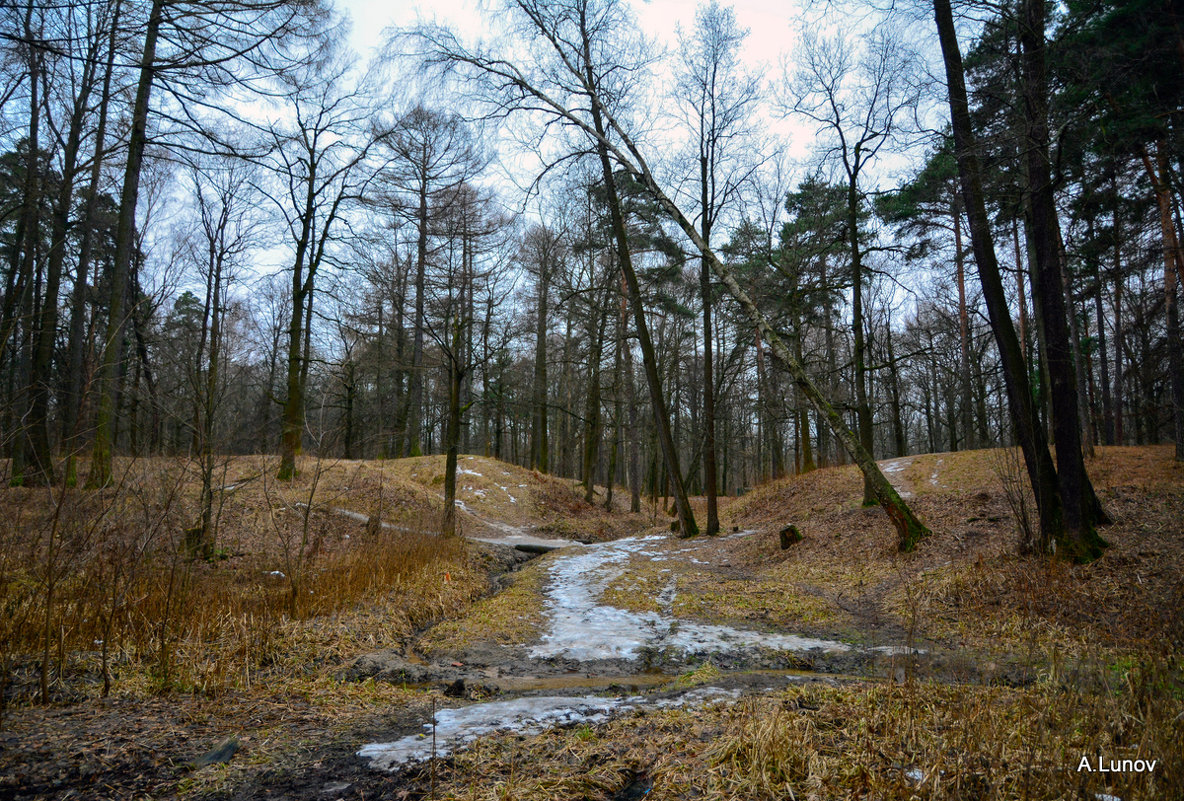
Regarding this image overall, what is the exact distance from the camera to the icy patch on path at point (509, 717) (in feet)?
9.24

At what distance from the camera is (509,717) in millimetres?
3273

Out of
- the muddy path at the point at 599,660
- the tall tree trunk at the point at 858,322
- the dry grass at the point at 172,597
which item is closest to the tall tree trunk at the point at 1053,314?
the muddy path at the point at 599,660

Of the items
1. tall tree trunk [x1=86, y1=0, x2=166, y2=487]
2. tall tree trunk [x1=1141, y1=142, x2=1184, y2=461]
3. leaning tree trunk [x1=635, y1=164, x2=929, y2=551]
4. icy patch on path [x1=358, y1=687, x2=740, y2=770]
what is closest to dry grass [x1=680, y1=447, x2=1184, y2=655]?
leaning tree trunk [x1=635, y1=164, x2=929, y2=551]

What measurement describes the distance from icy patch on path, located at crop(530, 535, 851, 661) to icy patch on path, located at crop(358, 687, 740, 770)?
138cm

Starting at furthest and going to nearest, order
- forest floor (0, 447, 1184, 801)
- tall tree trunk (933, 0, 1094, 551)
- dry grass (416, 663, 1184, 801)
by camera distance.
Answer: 1. tall tree trunk (933, 0, 1094, 551)
2. forest floor (0, 447, 1184, 801)
3. dry grass (416, 663, 1184, 801)

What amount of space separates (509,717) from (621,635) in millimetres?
2542

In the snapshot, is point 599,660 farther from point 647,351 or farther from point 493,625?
point 647,351

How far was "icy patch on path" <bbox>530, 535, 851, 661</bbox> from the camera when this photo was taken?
5.04 meters

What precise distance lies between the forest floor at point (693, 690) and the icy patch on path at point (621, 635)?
0.16ft

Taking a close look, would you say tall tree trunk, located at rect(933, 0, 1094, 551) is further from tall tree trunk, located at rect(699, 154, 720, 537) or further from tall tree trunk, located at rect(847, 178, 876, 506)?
tall tree trunk, located at rect(699, 154, 720, 537)

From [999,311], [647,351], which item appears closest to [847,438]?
[999,311]

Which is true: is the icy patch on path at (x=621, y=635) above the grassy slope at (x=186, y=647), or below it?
below

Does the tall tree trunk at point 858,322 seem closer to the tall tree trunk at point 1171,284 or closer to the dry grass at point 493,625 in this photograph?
the tall tree trunk at point 1171,284

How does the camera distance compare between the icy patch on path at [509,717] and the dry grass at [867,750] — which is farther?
the icy patch on path at [509,717]
